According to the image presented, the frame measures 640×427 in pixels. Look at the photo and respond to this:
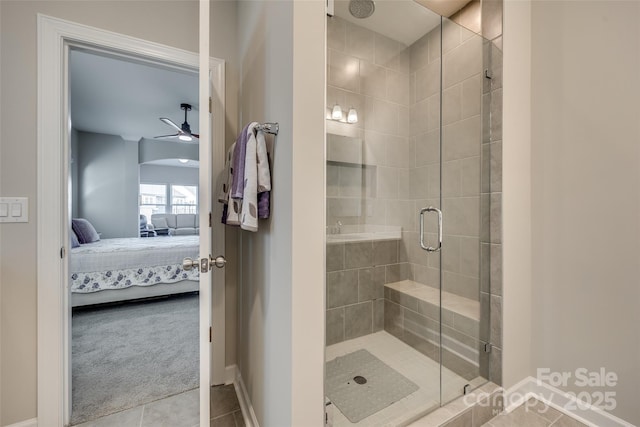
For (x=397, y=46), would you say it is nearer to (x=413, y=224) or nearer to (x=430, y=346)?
(x=413, y=224)

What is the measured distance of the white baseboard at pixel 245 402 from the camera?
1392 millimetres

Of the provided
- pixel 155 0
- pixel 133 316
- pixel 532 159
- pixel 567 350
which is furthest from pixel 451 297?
pixel 133 316

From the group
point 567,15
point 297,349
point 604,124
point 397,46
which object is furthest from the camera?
point 397,46

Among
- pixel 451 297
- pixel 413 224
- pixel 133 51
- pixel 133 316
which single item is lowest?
pixel 133 316

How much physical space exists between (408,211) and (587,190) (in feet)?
3.53

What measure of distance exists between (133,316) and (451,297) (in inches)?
135

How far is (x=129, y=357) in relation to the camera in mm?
2174

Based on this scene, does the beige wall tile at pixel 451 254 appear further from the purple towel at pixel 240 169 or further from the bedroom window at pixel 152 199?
the bedroom window at pixel 152 199

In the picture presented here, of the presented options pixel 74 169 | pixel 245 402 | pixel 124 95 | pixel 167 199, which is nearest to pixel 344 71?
pixel 245 402

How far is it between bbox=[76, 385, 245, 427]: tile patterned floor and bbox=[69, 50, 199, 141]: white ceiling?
2189 mm

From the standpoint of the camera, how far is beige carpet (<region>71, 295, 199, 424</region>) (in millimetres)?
1688

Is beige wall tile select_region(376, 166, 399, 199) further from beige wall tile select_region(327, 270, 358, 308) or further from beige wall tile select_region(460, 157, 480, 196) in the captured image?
beige wall tile select_region(327, 270, 358, 308)

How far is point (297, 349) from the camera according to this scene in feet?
3.16

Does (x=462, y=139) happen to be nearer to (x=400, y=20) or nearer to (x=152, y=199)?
(x=400, y=20)
